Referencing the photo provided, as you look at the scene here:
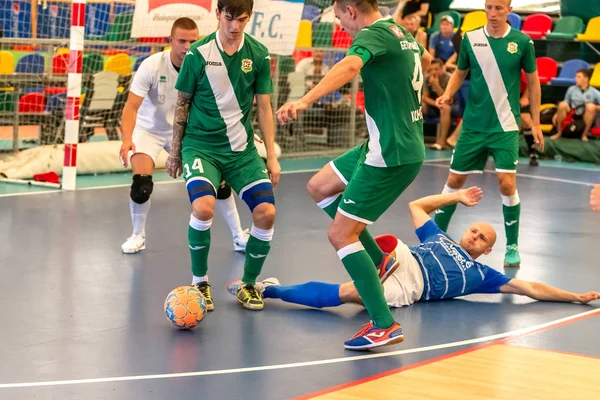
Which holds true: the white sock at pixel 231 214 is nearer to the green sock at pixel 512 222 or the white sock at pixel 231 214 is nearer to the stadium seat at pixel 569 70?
the green sock at pixel 512 222

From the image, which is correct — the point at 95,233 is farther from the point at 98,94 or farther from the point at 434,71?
the point at 434,71

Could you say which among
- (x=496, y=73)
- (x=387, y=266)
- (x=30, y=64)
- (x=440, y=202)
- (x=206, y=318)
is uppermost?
(x=496, y=73)

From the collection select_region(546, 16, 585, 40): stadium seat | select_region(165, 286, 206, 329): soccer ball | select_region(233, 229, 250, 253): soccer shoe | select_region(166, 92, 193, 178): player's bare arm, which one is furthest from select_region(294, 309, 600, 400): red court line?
select_region(546, 16, 585, 40): stadium seat

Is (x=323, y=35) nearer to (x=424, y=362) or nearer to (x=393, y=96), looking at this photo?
(x=393, y=96)

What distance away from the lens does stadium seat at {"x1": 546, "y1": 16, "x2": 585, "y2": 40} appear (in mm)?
16516

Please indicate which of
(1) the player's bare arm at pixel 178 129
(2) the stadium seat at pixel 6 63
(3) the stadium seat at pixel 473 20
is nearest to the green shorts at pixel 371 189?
→ (1) the player's bare arm at pixel 178 129

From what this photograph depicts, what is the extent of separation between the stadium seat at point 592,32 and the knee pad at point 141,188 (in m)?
10.5

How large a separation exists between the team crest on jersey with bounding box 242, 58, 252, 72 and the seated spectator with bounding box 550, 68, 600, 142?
31.4 feet

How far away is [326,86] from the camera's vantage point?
4.67 meters

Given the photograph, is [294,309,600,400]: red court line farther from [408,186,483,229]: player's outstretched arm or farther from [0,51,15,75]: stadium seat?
[0,51,15,75]: stadium seat

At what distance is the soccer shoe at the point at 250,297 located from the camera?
6.08 meters

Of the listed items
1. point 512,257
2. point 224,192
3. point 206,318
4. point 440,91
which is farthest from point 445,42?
point 206,318

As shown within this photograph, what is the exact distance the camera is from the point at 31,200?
9781mm

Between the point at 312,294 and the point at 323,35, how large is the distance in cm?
949
